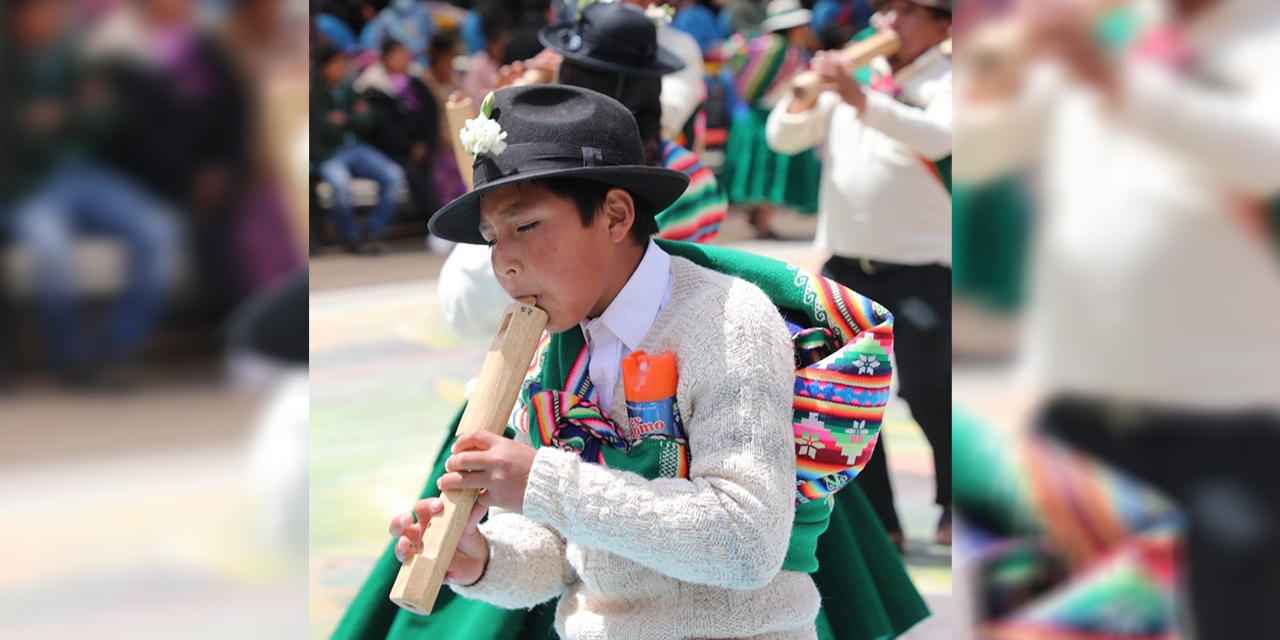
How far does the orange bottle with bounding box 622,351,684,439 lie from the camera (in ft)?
5.35

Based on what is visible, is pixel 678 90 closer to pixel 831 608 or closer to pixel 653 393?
pixel 831 608

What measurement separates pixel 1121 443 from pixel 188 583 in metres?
0.74

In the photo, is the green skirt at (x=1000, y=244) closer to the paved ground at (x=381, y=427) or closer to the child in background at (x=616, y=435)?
the child in background at (x=616, y=435)

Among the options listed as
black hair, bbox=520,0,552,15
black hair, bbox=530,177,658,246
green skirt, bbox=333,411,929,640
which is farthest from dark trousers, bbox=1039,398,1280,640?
black hair, bbox=520,0,552,15

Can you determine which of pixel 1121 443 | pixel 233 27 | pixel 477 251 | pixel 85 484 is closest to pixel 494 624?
pixel 477 251

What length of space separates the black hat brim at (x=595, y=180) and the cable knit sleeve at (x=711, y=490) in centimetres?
24

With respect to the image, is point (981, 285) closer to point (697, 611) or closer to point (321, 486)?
point (697, 611)

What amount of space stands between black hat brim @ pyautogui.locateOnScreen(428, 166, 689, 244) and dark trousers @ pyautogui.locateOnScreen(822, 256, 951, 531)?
2.36 meters

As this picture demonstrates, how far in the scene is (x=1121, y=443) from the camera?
446 mm

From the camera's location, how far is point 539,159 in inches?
64.1

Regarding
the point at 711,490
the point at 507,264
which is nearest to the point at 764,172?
the point at 507,264

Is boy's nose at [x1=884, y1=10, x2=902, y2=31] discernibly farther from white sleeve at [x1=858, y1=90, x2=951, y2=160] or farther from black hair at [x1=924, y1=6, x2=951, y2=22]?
white sleeve at [x1=858, y1=90, x2=951, y2=160]

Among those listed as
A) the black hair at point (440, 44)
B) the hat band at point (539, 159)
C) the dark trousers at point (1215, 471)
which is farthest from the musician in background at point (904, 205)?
the black hair at point (440, 44)

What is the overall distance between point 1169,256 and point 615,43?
125 inches
